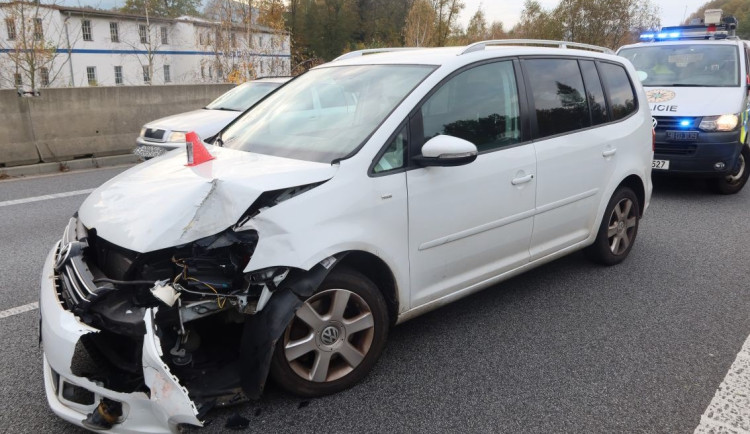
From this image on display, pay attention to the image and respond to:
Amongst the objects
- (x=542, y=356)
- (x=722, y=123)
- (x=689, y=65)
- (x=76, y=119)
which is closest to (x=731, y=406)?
(x=542, y=356)

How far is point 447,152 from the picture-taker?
297cm

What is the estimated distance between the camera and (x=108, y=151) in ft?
34.0

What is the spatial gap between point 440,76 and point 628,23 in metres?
46.4

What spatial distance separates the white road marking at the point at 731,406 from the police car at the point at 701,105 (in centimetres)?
458

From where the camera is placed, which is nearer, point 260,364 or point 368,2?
point 260,364

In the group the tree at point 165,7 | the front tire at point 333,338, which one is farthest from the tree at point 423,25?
the tree at point 165,7

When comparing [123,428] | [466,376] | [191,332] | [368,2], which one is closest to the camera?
[123,428]

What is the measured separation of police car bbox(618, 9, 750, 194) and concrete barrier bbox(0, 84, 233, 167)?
892 centimetres

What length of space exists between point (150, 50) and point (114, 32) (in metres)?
26.9

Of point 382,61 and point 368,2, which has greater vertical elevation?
point 368,2

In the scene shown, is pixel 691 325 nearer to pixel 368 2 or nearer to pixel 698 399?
pixel 698 399

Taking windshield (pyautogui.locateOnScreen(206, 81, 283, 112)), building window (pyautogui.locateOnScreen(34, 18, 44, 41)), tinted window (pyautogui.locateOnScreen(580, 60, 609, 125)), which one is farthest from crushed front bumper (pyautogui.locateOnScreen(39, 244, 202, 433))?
building window (pyautogui.locateOnScreen(34, 18, 44, 41))

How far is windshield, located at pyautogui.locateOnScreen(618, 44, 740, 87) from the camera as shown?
7.60 m

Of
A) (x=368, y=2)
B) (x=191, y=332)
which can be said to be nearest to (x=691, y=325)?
(x=191, y=332)
